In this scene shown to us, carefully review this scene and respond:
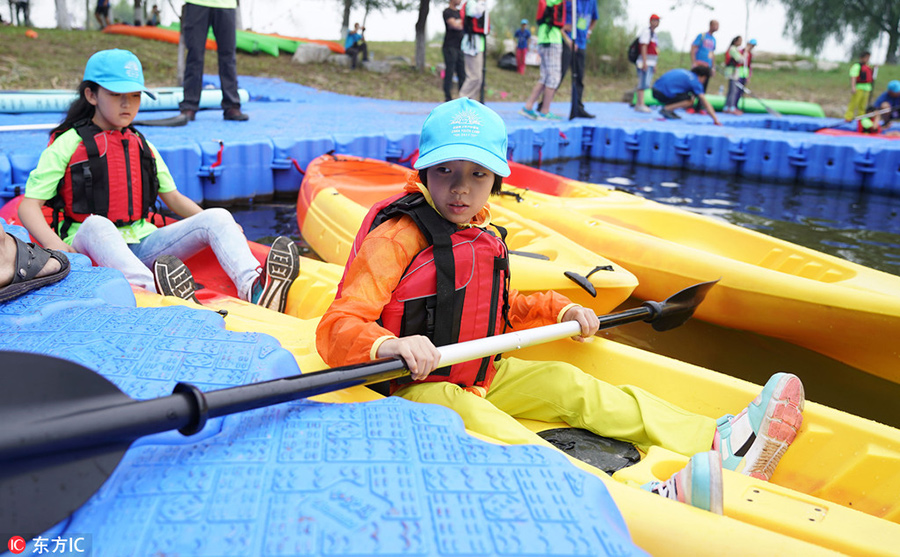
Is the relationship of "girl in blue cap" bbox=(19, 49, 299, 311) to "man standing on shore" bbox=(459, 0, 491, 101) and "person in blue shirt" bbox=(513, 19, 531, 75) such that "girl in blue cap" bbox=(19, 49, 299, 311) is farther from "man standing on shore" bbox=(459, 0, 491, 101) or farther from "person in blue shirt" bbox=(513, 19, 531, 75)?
"person in blue shirt" bbox=(513, 19, 531, 75)

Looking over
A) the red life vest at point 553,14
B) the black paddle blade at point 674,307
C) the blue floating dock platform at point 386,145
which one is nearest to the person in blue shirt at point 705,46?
the blue floating dock platform at point 386,145

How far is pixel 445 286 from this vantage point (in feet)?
5.32

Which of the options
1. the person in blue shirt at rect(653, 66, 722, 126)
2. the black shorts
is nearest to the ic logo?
the person in blue shirt at rect(653, 66, 722, 126)

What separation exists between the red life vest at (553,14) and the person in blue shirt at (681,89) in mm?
3552

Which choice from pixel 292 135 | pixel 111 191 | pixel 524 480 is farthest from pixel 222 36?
pixel 524 480

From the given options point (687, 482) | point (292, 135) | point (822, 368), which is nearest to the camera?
point (687, 482)

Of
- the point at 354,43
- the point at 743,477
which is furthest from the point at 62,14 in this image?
the point at 743,477

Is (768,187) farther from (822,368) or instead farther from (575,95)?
(822,368)

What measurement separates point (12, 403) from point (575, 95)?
28.3 ft

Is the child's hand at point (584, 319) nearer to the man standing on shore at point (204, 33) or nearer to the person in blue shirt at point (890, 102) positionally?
the man standing on shore at point (204, 33)

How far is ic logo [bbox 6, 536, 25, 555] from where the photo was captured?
96cm

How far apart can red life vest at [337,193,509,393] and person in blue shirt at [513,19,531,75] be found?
14941mm

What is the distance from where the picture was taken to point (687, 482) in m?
1.28

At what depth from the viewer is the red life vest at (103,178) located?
263 centimetres
